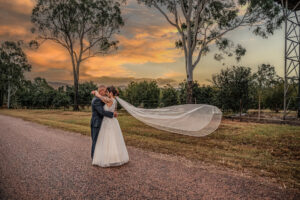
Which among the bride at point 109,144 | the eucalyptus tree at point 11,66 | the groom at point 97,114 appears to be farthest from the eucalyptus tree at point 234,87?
the eucalyptus tree at point 11,66

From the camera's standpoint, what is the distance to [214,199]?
3346 mm

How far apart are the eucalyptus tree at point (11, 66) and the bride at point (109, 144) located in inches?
1993

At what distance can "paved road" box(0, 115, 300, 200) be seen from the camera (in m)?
3.53

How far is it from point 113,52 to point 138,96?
10185 millimetres

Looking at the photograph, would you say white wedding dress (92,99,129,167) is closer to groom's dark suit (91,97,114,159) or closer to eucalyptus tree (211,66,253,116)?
groom's dark suit (91,97,114,159)

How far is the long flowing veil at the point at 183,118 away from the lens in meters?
6.58

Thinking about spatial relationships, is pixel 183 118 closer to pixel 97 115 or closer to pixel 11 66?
pixel 97 115

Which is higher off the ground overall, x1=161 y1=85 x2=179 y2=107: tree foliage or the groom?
x1=161 y1=85 x2=179 y2=107: tree foliage

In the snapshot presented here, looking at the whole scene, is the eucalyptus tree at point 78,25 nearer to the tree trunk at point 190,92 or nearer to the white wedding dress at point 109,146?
the tree trunk at point 190,92

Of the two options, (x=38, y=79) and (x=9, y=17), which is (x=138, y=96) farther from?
(x=38, y=79)

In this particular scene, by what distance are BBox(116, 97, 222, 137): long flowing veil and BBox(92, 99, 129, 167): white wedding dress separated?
1.85 metres

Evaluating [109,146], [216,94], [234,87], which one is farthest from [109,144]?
[216,94]

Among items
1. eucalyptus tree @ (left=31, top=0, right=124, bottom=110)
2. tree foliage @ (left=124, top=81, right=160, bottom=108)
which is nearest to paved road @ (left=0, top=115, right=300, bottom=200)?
tree foliage @ (left=124, top=81, right=160, bottom=108)

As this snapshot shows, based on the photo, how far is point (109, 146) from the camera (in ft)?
16.3
